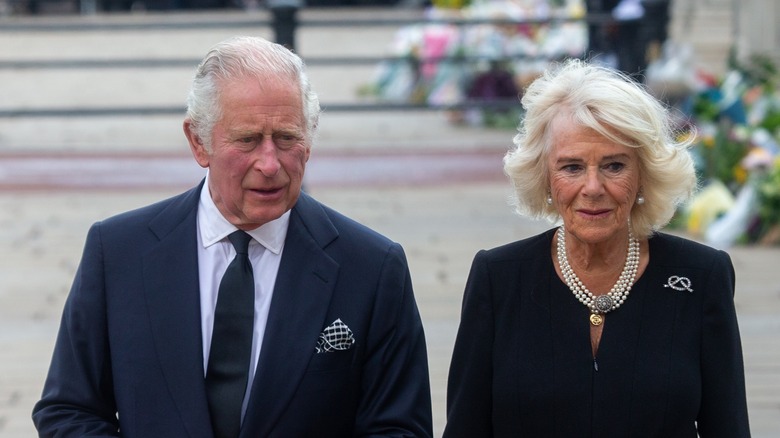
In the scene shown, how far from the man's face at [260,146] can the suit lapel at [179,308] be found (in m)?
0.21

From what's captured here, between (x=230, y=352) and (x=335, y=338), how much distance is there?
0.78ft

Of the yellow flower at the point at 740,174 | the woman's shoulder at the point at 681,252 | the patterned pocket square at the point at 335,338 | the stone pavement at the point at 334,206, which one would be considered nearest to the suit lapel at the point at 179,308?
the patterned pocket square at the point at 335,338

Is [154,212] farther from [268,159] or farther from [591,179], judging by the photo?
[591,179]

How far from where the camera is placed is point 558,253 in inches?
131

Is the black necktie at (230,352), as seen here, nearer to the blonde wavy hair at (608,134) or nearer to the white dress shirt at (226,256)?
the white dress shirt at (226,256)

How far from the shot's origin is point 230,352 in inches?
122

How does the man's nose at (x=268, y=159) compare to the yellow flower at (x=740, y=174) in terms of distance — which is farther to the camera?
the yellow flower at (x=740, y=174)

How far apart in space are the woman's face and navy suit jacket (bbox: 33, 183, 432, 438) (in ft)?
1.40

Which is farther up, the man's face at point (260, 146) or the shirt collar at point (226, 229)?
the man's face at point (260, 146)

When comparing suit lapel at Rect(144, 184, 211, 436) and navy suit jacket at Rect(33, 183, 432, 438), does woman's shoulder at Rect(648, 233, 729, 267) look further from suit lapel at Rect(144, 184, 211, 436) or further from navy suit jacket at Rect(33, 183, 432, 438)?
suit lapel at Rect(144, 184, 211, 436)

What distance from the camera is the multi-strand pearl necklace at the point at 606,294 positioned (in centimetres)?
324

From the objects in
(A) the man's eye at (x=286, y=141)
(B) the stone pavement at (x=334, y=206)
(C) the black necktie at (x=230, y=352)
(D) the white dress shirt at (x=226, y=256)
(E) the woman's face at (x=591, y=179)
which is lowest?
(B) the stone pavement at (x=334, y=206)

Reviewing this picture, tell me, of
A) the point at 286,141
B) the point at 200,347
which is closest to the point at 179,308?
the point at 200,347

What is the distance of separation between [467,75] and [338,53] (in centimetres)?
747
